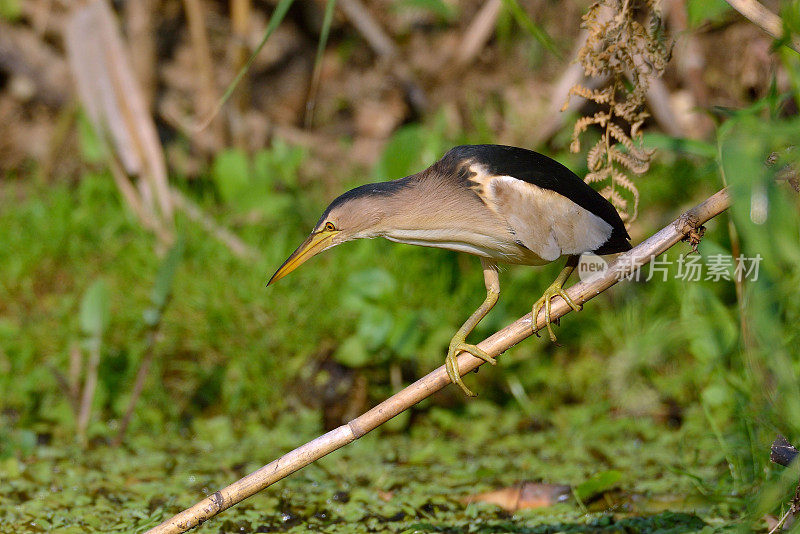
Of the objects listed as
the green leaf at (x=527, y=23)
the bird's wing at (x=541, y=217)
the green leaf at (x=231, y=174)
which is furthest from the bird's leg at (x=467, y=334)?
the green leaf at (x=231, y=174)

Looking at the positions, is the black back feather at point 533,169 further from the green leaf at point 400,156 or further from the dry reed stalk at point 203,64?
the dry reed stalk at point 203,64

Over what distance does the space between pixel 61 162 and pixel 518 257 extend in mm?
3189

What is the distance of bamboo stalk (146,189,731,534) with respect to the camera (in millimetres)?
1517

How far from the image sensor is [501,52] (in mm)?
4398

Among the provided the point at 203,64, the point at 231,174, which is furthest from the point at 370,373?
the point at 203,64

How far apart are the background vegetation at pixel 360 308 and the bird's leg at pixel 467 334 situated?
0.33 m

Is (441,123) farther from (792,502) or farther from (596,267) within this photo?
(792,502)

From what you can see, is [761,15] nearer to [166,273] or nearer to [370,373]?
[166,273]

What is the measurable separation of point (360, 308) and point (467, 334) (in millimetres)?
1039

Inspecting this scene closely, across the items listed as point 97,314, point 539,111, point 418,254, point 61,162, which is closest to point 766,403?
point 418,254

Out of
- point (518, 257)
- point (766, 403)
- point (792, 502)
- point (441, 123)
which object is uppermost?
point (441, 123)

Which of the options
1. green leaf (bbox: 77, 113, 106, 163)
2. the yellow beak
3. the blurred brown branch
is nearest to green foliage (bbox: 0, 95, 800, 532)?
green leaf (bbox: 77, 113, 106, 163)

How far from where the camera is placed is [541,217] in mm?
1682

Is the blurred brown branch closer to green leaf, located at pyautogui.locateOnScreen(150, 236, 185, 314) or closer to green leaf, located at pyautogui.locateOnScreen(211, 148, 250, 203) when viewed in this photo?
green leaf, located at pyautogui.locateOnScreen(150, 236, 185, 314)
